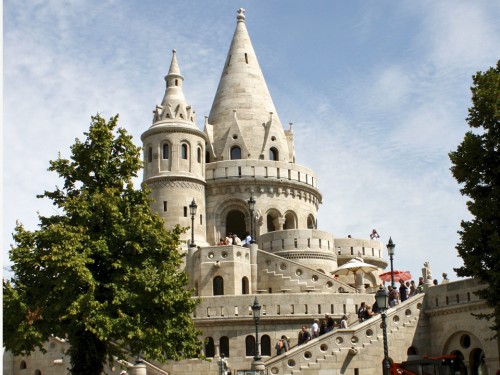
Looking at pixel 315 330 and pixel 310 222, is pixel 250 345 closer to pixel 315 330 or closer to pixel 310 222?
pixel 315 330

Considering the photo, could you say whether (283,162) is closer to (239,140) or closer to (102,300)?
(239,140)

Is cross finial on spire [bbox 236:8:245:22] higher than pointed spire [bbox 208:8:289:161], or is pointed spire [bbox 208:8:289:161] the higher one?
cross finial on spire [bbox 236:8:245:22]

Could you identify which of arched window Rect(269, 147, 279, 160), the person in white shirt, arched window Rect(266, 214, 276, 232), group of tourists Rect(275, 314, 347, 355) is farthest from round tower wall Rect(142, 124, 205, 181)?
the person in white shirt

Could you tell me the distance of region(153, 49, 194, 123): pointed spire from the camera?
46812mm

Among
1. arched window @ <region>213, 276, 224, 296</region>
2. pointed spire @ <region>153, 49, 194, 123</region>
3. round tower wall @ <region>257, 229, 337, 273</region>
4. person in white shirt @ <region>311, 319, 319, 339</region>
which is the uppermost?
pointed spire @ <region>153, 49, 194, 123</region>

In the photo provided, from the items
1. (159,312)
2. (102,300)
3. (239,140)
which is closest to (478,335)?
(159,312)

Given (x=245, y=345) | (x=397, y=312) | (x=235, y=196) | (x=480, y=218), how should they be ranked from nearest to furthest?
(x=480, y=218) → (x=397, y=312) → (x=245, y=345) → (x=235, y=196)

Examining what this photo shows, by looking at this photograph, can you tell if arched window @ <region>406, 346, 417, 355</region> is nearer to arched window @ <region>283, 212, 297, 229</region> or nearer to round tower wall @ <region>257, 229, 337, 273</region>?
round tower wall @ <region>257, 229, 337, 273</region>

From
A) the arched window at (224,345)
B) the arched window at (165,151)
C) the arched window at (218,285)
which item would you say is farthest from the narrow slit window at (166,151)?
the arched window at (224,345)

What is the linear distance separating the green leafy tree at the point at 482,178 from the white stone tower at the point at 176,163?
22.9 meters

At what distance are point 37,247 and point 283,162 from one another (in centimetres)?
2666

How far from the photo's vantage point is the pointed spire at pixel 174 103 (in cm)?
4681

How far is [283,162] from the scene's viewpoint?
4972cm

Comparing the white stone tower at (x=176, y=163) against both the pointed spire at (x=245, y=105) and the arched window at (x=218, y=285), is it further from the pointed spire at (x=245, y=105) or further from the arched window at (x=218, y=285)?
the arched window at (x=218, y=285)
